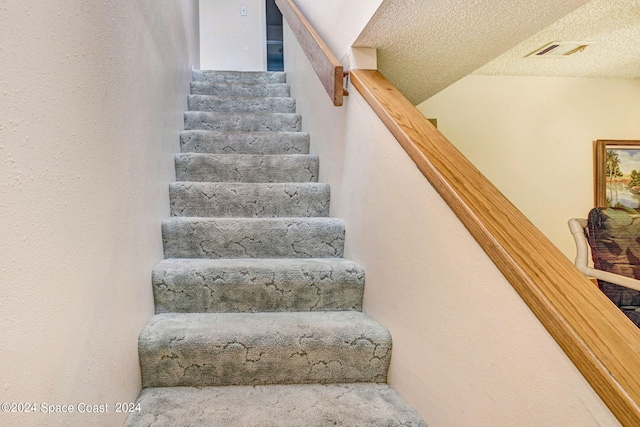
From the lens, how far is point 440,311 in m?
0.92

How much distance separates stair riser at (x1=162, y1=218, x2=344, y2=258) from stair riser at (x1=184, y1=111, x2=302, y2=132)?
3.21 ft

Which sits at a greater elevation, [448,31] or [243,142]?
[448,31]

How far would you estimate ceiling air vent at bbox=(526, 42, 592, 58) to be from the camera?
6.38 ft

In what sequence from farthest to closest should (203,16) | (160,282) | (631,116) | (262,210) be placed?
(203,16) → (631,116) → (262,210) → (160,282)

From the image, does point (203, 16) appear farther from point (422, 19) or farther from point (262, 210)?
point (422, 19)

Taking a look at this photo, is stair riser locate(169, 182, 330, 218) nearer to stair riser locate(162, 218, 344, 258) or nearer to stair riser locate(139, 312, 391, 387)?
stair riser locate(162, 218, 344, 258)

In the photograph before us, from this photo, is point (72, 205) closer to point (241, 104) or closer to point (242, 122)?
point (242, 122)

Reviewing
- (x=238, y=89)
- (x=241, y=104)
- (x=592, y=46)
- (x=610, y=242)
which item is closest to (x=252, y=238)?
(x=241, y=104)

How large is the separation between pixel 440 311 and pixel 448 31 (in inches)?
36.2

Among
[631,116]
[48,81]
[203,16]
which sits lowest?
[48,81]

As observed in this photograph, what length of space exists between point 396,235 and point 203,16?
14.7 ft

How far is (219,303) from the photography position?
53.7 inches

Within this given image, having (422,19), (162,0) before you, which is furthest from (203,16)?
(422,19)

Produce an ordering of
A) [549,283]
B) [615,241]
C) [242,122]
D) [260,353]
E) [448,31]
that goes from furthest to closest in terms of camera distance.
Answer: [242,122] → [615,241] → [448,31] → [260,353] → [549,283]
